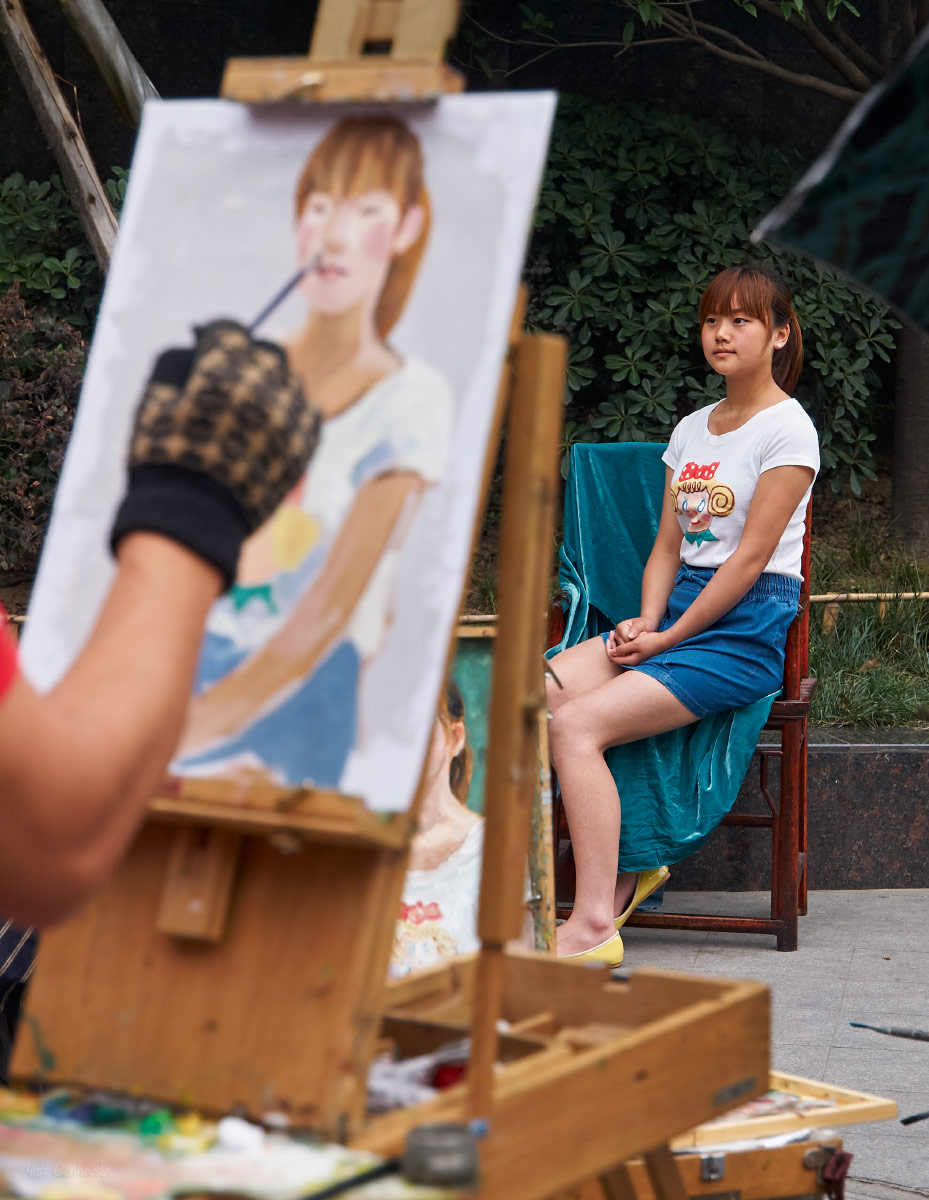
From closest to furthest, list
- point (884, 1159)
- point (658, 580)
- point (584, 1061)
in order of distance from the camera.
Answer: point (584, 1061), point (884, 1159), point (658, 580)

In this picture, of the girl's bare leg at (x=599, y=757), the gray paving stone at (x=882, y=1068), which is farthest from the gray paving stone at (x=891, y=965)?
the girl's bare leg at (x=599, y=757)

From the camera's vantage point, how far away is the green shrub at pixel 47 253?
5.52 m

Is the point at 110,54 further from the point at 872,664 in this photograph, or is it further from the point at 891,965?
the point at 891,965

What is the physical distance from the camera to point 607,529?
3.73 m

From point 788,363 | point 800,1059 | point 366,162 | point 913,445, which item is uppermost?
point 913,445

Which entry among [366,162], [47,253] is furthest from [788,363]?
[47,253]

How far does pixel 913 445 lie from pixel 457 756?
4.06 metres

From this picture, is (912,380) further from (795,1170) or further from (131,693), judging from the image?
(131,693)

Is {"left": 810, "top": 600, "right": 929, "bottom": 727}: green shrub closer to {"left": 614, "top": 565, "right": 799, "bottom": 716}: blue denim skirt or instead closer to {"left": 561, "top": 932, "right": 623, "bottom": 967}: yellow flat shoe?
{"left": 614, "top": 565, "right": 799, "bottom": 716}: blue denim skirt

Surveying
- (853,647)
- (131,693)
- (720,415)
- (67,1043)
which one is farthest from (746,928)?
(131,693)

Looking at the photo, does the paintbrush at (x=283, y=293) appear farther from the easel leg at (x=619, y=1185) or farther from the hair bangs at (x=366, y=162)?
the easel leg at (x=619, y=1185)

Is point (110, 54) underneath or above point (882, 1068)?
above

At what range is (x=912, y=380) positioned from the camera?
5.89 m

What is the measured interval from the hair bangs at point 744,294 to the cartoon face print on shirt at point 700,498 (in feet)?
1.18
